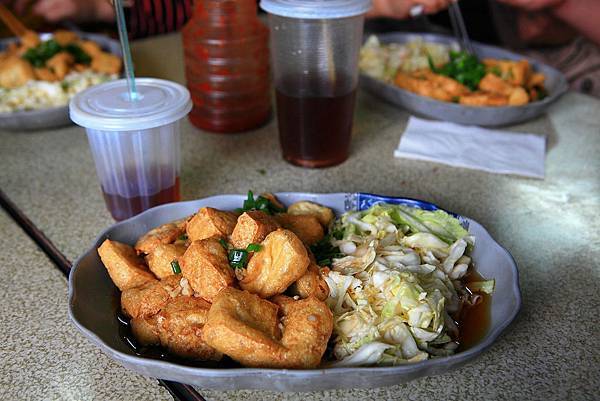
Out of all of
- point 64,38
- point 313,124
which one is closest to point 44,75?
point 64,38

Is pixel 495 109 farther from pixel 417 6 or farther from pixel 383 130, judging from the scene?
pixel 417 6

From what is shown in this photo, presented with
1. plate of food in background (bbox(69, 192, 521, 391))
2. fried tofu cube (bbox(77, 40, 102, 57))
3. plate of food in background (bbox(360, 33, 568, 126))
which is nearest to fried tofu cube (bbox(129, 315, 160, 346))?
plate of food in background (bbox(69, 192, 521, 391))

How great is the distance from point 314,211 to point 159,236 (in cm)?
34

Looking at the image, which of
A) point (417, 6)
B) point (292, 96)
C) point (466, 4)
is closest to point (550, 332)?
point (292, 96)

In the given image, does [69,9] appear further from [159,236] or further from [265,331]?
[265,331]

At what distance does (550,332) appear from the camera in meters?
1.04

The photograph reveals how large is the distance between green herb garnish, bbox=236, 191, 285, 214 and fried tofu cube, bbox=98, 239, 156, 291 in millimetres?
254

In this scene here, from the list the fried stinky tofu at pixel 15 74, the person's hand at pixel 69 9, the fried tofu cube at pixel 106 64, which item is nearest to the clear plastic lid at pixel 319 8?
the fried tofu cube at pixel 106 64

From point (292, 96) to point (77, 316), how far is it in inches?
33.5

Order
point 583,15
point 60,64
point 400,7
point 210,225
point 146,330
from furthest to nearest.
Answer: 1. point 583,15
2. point 400,7
3. point 60,64
4. point 210,225
5. point 146,330

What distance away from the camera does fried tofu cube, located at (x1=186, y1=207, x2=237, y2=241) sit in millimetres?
1048

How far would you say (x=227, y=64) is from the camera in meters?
1.75

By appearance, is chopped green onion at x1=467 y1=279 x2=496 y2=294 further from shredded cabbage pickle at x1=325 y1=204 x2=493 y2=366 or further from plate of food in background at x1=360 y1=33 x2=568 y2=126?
plate of food in background at x1=360 y1=33 x2=568 y2=126

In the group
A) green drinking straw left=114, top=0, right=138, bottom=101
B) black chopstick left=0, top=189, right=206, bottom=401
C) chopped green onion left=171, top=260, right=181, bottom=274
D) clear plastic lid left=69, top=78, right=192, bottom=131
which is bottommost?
black chopstick left=0, top=189, right=206, bottom=401
